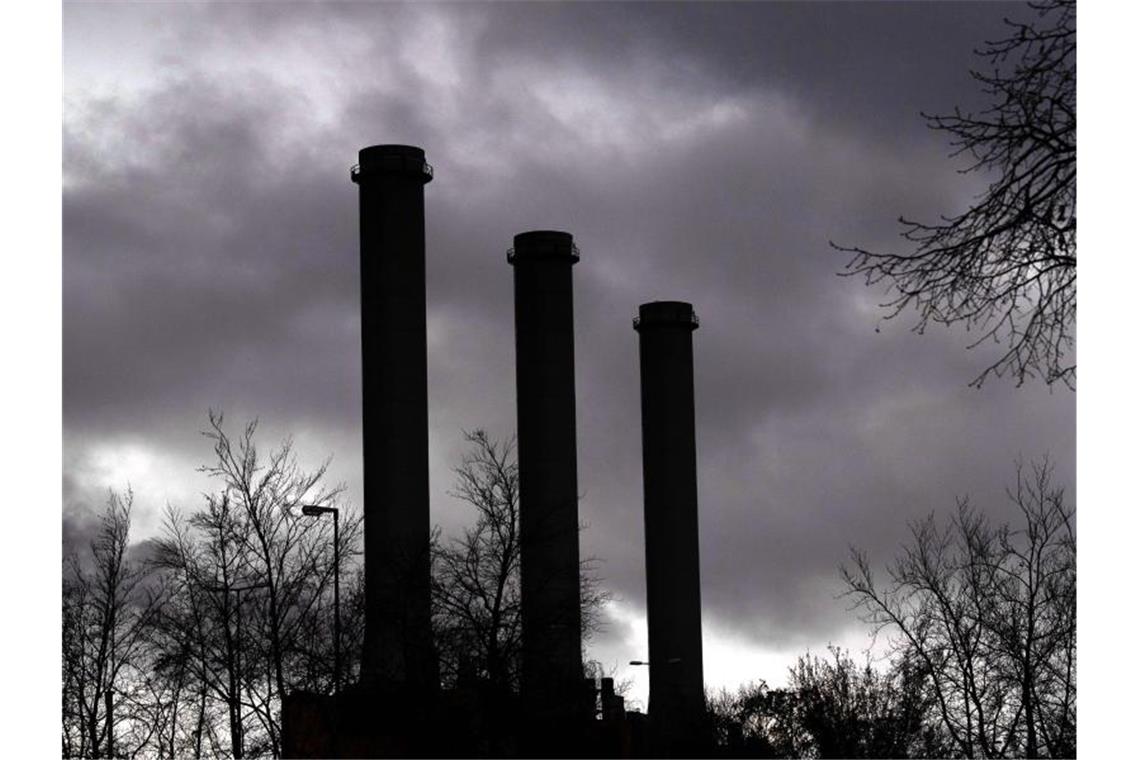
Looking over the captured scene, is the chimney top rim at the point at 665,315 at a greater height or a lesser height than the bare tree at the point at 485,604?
greater

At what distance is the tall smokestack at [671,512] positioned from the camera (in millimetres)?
75125

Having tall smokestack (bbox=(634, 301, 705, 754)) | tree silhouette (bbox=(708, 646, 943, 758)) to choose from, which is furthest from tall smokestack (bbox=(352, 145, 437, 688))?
tall smokestack (bbox=(634, 301, 705, 754))

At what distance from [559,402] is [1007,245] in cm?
5869

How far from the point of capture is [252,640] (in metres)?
29.6

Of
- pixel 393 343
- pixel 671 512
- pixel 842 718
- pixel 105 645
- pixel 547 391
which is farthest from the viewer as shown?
pixel 671 512

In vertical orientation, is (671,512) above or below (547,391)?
below

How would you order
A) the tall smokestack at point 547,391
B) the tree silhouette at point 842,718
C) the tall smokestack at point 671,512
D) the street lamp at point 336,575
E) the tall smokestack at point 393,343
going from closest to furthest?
the street lamp at point 336,575, the tree silhouette at point 842,718, the tall smokestack at point 393,343, the tall smokestack at point 547,391, the tall smokestack at point 671,512

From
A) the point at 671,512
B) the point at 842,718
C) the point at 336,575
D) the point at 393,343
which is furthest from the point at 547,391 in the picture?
the point at 336,575

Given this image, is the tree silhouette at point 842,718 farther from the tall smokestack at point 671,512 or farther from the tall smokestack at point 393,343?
the tall smokestack at point 393,343

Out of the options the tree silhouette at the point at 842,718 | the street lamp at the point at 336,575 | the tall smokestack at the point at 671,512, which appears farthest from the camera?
the tall smokestack at the point at 671,512

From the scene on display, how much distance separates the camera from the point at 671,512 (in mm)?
77750

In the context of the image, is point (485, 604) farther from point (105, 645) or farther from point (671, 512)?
point (671, 512)

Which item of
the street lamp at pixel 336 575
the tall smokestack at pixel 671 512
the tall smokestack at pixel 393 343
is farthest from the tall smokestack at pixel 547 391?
the street lamp at pixel 336 575
